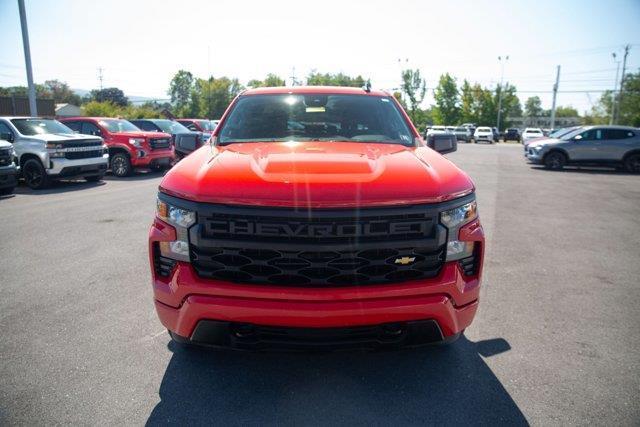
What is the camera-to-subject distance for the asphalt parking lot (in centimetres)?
238

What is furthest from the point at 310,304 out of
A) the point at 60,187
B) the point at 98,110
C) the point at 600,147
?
the point at 98,110

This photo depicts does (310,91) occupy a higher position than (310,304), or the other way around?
(310,91)

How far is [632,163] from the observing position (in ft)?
53.5

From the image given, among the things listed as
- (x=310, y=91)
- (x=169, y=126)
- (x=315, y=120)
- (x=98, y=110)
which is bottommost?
(x=169, y=126)

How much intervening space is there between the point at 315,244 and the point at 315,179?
13.3 inches

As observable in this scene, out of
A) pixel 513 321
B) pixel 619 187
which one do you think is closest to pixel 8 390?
pixel 513 321

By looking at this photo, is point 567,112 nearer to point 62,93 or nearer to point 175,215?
point 62,93

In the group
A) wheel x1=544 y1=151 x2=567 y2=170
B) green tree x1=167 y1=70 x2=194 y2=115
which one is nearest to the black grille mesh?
wheel x1=544 y1=151 x2=567 y2=170

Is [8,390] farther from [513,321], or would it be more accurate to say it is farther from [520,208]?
[520,208]

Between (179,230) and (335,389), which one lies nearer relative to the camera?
(179,230)

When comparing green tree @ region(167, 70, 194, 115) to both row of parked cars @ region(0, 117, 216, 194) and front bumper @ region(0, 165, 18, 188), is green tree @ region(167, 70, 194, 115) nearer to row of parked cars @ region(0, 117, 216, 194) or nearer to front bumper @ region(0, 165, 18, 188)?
row of parked cars @ region(0, 117, 216, 194)

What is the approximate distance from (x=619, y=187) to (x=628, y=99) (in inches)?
2812

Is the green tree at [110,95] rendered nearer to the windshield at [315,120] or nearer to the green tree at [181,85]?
the green tree at [181,85]

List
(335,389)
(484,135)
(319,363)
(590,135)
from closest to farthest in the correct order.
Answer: (335,389)
(319,363)
(590,135)
(484,135)
